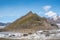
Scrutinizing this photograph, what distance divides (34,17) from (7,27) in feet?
4.40

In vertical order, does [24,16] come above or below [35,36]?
above

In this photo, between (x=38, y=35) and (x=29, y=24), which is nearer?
(x=38, y=35)

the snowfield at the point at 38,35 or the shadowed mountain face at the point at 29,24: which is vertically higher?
the shadowed mountain face at the point at 29,24

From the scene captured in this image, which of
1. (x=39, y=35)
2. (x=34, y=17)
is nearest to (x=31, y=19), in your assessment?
(x=34, y=17)

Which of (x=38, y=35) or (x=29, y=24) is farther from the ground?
(x=29, y=24)

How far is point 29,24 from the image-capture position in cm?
1114

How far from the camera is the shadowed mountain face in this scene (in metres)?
11.1

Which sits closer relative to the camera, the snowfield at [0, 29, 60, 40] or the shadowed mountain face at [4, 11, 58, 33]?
the snowfield at [0, 29, 60, 40]

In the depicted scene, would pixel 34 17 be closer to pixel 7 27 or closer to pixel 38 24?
pixel 38 24

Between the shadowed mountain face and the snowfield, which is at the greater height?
the shadowed mountain face

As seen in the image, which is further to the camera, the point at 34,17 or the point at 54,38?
the point at 34,17

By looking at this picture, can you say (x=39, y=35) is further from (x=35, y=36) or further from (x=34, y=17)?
(x=34, y=17)

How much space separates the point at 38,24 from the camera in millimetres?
11227

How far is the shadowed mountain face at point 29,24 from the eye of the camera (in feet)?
36.3
